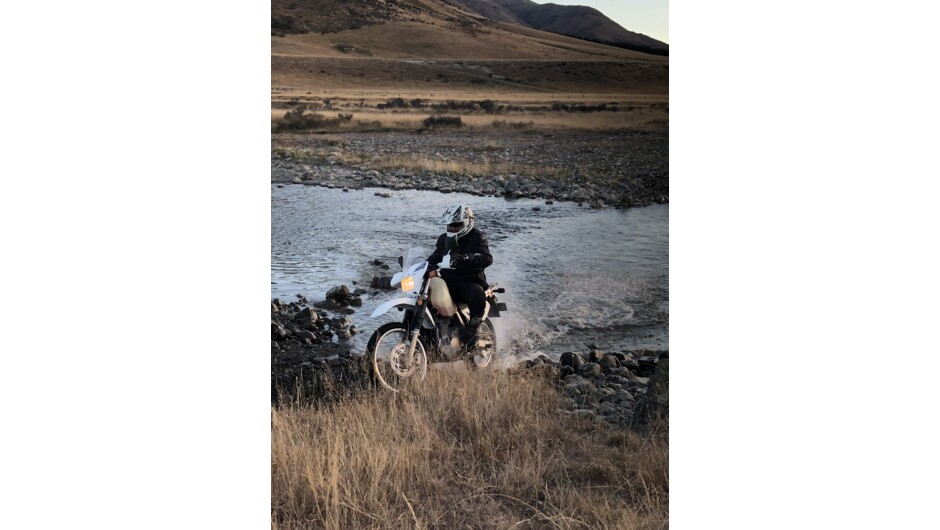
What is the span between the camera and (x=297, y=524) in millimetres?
5359

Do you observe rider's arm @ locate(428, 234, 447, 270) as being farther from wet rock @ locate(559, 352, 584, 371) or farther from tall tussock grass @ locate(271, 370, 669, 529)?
wet rock @ locate(559, 352, 584, 371)

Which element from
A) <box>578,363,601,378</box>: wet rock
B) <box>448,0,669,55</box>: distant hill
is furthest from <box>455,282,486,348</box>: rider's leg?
<box>448,0,669,55</box>: distant hill

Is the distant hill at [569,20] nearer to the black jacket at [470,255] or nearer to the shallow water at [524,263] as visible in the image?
the shallow water at [524,263]

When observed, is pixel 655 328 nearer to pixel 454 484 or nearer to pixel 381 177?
pixel 454 484

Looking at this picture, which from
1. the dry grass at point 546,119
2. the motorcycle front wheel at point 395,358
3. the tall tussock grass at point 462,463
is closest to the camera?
the tall tussock grass at point 462,463

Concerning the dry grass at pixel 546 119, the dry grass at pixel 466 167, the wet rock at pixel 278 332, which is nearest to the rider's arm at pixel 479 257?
the dry grass at pixel 466 167

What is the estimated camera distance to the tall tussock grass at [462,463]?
5355 millimetres

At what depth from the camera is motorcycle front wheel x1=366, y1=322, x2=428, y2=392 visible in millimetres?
5820

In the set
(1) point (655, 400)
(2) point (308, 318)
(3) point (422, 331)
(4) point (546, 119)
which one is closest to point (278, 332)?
(2) point (308, 318)

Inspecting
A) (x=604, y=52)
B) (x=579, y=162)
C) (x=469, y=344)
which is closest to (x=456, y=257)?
(x=469, y=344)

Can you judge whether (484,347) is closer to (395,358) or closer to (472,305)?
(472,305)

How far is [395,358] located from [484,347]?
0.56 m

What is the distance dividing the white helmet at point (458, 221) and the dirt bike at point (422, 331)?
0.54ft

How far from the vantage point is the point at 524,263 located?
598 centimetres
